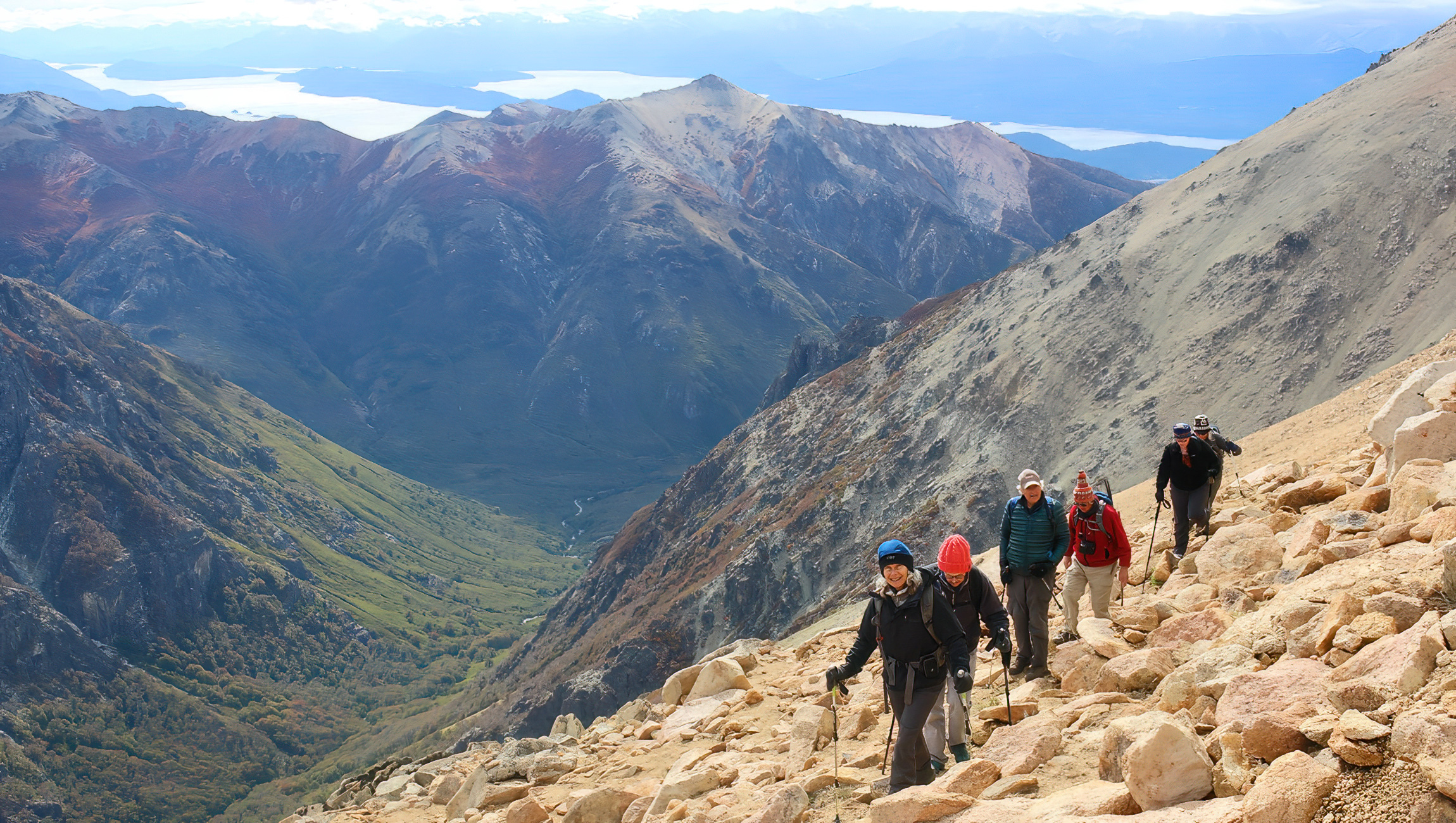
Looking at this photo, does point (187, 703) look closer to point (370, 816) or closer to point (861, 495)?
point (861, 495)

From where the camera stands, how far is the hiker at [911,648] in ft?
38.4

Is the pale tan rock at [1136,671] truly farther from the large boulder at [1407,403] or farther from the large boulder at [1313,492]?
the large boulder at [1407,403]

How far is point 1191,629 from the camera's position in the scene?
14.0 meters

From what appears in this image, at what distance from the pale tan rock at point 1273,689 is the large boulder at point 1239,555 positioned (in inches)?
243

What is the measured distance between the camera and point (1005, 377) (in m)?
79.8

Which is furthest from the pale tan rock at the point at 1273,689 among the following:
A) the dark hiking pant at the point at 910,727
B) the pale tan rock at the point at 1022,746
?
the dark hiking pant at the point at 910,727

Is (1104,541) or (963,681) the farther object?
(1104,541)

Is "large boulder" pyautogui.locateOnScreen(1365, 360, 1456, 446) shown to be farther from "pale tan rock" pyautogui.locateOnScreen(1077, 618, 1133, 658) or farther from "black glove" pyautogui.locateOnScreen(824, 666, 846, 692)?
"black glove" pyautogui.locateOnScreen(824, 666, 846, 692)

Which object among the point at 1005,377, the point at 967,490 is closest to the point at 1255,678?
the point at 967,490

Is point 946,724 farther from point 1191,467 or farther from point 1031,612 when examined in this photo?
point 1191,467

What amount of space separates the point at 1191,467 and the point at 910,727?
11.0 m

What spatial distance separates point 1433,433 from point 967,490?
5674 cm

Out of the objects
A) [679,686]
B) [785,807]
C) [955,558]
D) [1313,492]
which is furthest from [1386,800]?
[679,686]

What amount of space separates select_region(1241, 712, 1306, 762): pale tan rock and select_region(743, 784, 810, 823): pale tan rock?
565 cm
